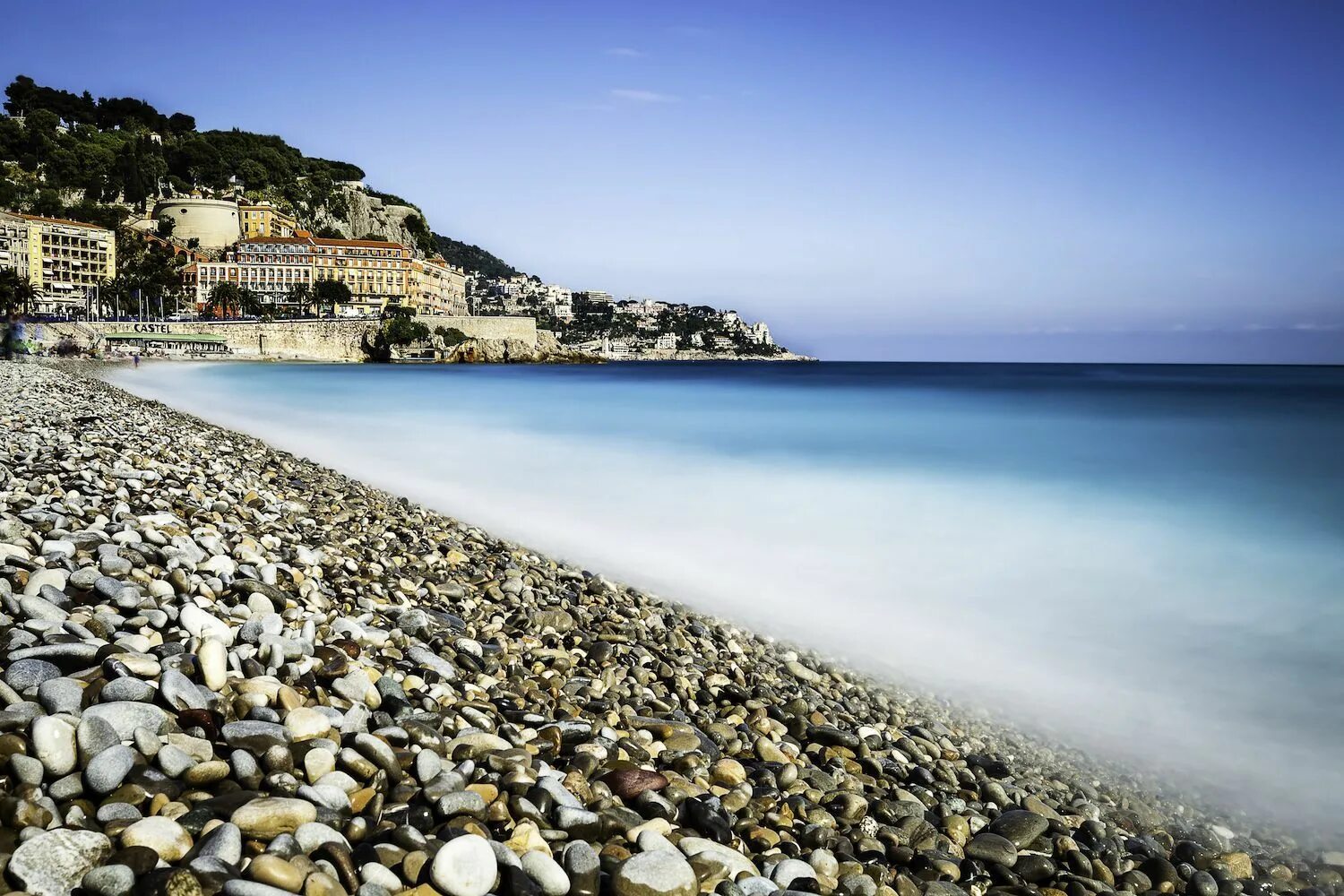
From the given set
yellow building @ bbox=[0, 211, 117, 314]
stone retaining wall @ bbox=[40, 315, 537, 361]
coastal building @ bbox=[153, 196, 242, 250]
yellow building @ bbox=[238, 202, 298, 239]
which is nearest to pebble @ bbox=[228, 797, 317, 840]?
stone retaining wall @ bbox=[40, 315, 537, 361]

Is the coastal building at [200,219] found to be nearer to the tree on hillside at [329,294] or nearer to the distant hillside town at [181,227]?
the distant hillside town at [181,227]

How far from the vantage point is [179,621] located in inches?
133

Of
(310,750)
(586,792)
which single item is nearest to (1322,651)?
(586,792)

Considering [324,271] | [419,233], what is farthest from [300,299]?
[419,233]

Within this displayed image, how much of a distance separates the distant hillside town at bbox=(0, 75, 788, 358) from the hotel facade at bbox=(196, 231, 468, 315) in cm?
16

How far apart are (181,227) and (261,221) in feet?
31.2

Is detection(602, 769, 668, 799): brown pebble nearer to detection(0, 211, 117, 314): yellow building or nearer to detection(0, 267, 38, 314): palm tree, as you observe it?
detection(0, 267, 38, 314): palm tree

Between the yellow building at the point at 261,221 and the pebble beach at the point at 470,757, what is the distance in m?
123

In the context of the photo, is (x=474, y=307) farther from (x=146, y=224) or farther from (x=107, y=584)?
(x=107, y=584)

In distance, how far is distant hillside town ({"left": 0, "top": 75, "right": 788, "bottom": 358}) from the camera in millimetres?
92500

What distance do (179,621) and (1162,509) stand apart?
12.7 m

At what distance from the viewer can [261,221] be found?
113062 mm

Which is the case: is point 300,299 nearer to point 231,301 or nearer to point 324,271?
point 324,271

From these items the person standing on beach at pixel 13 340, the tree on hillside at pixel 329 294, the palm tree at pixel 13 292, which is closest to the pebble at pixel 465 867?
the person standing on beach at pixel 13 340
